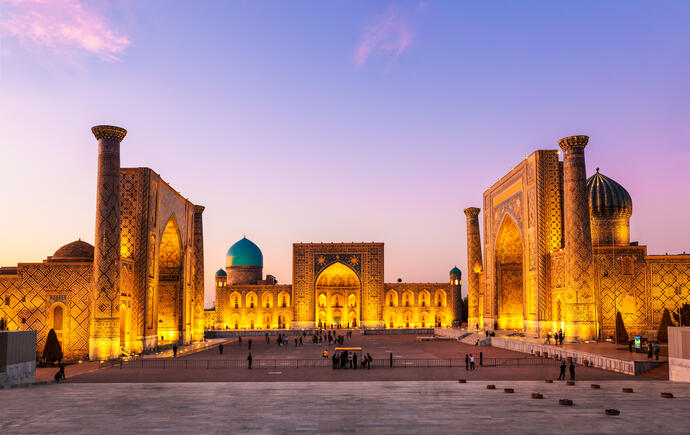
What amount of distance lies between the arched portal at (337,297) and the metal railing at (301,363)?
33.8 m

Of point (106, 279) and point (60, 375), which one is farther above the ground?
point (106, 279)

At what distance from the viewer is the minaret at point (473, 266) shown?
2044 inches

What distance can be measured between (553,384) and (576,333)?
14015 mm

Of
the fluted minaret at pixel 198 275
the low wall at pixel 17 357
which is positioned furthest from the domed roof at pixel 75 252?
the low wall at pixel 17 357

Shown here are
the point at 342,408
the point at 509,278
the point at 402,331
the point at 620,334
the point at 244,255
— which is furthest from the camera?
the point at 244,255

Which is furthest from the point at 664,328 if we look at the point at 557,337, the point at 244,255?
the point at 244,255

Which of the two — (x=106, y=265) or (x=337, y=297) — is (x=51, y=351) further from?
(x=337, y=297)

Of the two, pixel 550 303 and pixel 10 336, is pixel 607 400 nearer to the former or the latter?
pixel 10 336

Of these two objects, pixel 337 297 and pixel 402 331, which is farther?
pixel 337 297

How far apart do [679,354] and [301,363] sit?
14.2 m

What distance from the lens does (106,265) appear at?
26.6m

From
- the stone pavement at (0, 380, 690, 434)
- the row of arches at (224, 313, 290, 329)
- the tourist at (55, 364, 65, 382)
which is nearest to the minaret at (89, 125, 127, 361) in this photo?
the tourist at (55, 364, 65, 382)

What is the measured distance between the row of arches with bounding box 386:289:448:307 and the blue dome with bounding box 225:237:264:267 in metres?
15.2

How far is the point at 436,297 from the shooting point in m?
61.0
